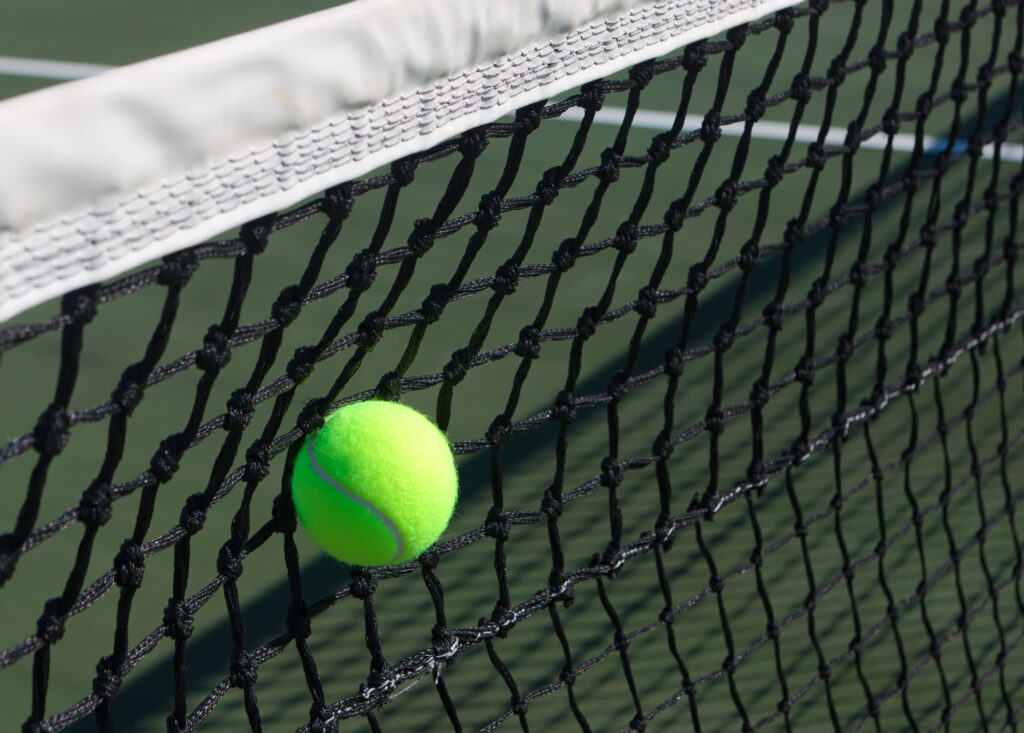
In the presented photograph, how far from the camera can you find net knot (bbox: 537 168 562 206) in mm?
1336

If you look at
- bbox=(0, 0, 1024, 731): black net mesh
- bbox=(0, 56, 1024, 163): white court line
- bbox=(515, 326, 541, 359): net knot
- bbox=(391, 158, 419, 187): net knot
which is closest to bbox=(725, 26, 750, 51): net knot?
bbox=(0, 0, 1024, 731): black net mesh

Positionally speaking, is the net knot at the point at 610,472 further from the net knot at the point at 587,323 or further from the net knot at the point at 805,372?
the net knot at the point at 805,372

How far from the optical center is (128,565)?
3.59ft

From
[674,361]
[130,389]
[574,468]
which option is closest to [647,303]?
[674,361]

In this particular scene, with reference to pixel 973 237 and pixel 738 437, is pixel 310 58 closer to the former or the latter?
pixel 738 437

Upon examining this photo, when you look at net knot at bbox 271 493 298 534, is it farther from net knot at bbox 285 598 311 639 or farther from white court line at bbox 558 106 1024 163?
white court line at bbox 558 106 1024 163

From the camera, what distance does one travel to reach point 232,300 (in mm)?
1073

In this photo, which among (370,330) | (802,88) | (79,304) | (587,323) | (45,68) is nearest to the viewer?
(79,304)

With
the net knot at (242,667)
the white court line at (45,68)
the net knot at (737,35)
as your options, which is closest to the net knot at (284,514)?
the net knot at (242,667)

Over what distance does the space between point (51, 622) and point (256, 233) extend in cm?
37

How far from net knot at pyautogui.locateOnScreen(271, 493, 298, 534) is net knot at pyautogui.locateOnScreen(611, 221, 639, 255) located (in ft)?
1.61

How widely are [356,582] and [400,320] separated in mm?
290

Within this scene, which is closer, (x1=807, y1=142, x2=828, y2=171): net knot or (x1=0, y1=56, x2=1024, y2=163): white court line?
(x1=807, y1=142, x2=828, y2=171): net knot

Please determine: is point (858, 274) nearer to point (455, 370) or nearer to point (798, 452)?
point (798, 452)
